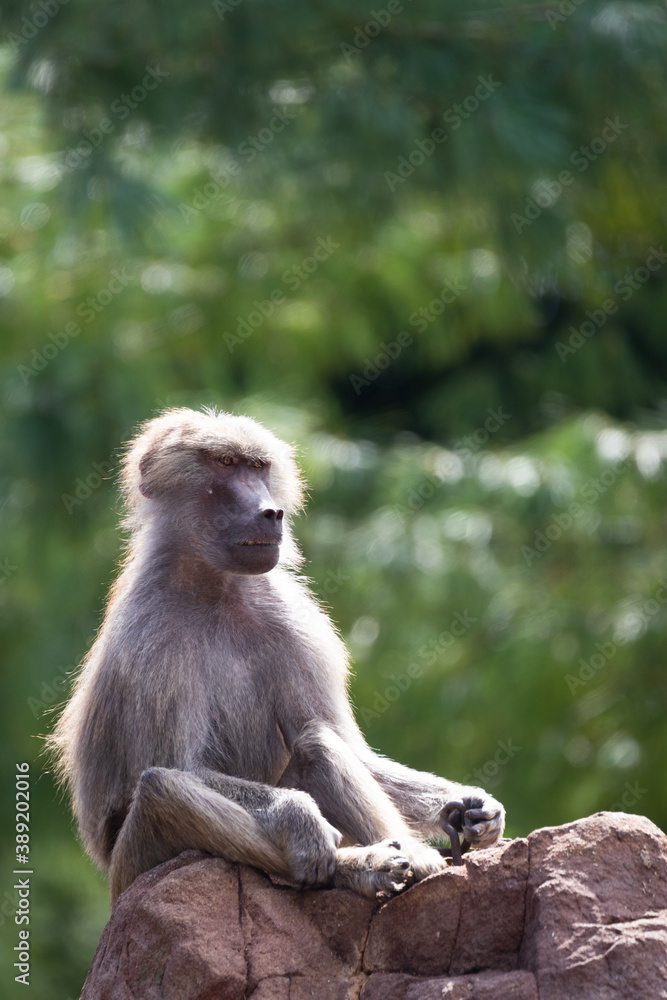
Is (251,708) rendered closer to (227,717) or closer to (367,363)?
(227,717)

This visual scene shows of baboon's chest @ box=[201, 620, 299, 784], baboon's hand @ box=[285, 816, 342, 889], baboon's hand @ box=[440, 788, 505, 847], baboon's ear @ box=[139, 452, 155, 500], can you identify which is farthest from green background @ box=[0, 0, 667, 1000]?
baboon's hand @ box=[285, 816, 342, 889]

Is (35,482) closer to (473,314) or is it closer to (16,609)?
(16,609)

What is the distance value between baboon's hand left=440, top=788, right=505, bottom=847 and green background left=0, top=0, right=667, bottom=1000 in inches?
209

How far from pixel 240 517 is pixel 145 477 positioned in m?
0.61

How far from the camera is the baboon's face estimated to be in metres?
5.43

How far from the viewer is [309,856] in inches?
189

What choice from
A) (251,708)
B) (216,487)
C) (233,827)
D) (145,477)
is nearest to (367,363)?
(145,477)

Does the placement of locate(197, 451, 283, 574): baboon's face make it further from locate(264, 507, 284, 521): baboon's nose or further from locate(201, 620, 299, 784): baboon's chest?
locate(201, 620, 299, 784): baboon's chest

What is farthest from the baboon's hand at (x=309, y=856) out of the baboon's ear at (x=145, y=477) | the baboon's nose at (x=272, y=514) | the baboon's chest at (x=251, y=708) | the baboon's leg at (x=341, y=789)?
the baboon's ear at (x=145, y=477)

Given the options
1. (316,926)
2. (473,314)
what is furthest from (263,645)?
(473,314)

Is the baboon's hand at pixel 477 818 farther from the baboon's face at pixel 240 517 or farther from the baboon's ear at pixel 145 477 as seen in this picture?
the baboon's ear at pixel 145 477

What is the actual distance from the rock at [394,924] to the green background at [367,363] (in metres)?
5.63

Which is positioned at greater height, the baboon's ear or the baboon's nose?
the baboon's ear

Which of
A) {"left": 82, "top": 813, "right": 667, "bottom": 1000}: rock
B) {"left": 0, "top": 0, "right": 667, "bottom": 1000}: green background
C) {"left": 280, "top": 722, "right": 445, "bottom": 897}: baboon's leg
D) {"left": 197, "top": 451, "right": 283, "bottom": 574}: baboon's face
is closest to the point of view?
{"left": 82, "top": 813, "right": 667, "bottom": 1000}: rock
